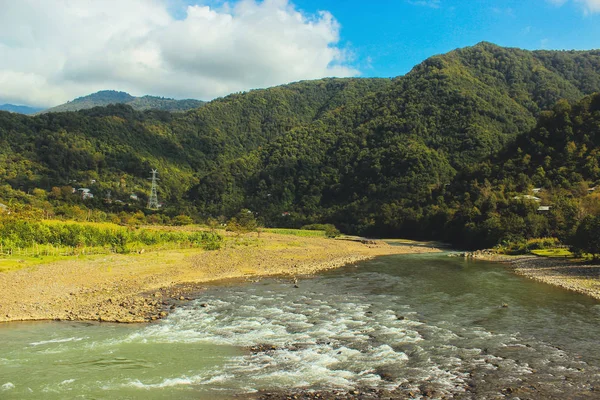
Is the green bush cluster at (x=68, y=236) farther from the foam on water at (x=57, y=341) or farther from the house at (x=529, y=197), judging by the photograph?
the house at (x=529, y=197)

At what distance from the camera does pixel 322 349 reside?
51.6ft

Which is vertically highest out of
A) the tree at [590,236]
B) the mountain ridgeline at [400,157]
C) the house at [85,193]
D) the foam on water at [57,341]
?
the mountain ridgeline at [400,157]

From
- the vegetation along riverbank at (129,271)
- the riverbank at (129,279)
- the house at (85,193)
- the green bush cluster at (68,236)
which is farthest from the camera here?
the house at (85,193)

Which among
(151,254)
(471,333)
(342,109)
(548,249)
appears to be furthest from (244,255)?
(342,109)

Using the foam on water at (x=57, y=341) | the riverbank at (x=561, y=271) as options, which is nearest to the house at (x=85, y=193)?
the riverbank at (x=561, y=271)

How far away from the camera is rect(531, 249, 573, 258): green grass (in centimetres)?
4459

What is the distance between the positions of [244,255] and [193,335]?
28.7 metres

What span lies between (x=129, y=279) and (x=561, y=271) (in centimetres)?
3424

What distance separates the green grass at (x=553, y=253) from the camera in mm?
44594

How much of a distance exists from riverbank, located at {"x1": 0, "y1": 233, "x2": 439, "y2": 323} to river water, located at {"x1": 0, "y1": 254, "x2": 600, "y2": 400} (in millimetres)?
1875

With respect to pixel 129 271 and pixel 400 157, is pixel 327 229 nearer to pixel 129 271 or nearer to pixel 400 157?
pixel 400 157

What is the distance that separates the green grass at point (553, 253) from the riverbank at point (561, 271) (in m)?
1.45

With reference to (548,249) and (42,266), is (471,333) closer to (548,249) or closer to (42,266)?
(42,266)

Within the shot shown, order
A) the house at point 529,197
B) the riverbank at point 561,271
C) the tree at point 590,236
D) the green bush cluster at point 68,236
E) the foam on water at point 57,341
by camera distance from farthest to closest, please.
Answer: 1. the house at point 529,197
2. the green bush cluster at point 68,236
3. the tree at point 590,236
4. the riverbank at point 561,271
5. the foam on water at point 57,341
